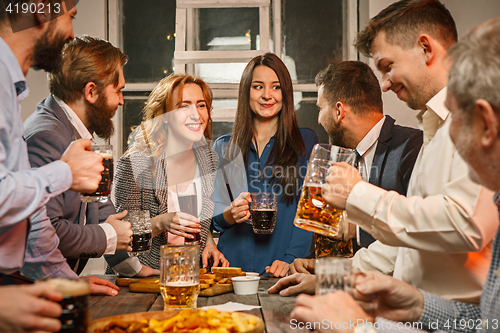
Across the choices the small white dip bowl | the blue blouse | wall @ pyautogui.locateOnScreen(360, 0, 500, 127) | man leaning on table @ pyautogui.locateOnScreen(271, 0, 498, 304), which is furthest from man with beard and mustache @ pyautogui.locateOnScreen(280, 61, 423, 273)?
wall @ pyautogui.locateOnScreen(360, 0, 500, 127)

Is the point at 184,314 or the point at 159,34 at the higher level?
the point at 159,34

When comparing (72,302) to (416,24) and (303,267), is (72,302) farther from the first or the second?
(416,24)

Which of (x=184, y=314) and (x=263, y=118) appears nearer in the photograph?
(x=184, y=314)

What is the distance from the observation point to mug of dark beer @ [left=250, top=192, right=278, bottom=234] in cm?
202

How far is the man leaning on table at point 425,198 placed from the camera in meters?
1.12

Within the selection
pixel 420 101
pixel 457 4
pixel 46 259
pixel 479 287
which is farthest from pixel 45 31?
pixel 457 4

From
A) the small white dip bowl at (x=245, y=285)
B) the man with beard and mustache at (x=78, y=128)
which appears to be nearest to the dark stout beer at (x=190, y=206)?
the man with beard and mustache at (x=78, y=128)

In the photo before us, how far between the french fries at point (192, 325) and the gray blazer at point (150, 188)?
1.34 meters

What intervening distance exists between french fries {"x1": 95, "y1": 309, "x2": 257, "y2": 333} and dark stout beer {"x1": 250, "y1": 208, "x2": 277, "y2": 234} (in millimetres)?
993

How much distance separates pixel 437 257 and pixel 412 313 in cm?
26

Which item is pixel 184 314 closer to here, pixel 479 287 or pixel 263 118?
pixel 479 287

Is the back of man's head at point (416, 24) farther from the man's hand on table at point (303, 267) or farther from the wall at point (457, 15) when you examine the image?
the wall at point (457, 15)

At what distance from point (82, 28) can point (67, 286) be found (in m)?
3.86

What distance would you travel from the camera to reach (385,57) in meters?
1.68
